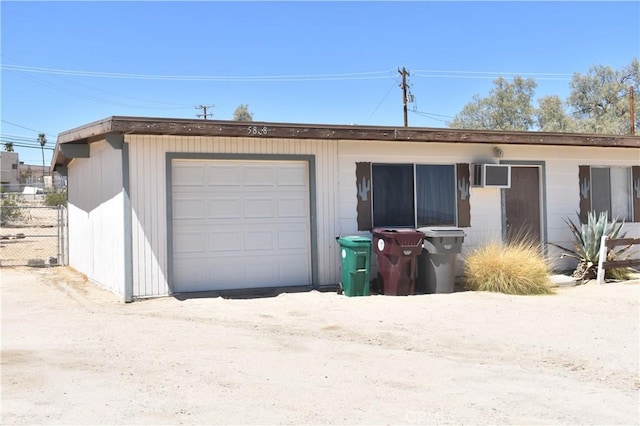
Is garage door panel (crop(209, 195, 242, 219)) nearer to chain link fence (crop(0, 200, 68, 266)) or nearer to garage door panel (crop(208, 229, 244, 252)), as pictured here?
garage door panel (crop(208, 229, 244, 252))

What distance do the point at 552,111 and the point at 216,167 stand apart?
101 feet

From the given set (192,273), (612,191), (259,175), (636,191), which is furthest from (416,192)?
(636,191)

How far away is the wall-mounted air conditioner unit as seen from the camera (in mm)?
11906

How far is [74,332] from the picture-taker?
23.5 ft

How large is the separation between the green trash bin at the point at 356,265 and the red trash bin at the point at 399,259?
1.10 feet

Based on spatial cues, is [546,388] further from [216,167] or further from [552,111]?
[552,111]

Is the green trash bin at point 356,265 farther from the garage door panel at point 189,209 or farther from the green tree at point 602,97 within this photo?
the green tree at point 602,97

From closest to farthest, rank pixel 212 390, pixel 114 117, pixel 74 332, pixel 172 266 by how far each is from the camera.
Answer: pixel 212 390 < pixel 74 332 < pixel 114 117 < pixel 172 266

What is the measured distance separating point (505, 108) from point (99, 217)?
102 ft

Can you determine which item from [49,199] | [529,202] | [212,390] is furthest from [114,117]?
[49,199]

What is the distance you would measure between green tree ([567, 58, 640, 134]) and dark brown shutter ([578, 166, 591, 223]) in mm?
22457

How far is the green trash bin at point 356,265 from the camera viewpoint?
974cm

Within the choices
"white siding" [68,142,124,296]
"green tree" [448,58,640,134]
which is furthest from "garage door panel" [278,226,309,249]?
"green tree" [448,58,640,134]

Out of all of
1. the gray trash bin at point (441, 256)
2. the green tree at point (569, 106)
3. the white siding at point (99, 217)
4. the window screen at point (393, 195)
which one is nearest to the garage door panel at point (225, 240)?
the white siding at point (99, 217)
